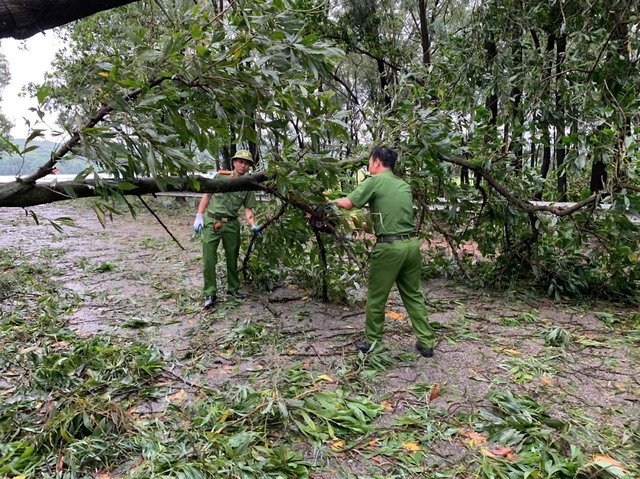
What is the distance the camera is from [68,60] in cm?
1590

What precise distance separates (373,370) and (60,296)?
425 centimetres

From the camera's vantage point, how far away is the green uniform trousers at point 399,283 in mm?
3789

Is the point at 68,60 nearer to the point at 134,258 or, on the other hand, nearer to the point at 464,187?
the point at 134,258

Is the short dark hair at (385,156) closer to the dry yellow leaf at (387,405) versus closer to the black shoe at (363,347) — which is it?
the black shoe at (363,347)

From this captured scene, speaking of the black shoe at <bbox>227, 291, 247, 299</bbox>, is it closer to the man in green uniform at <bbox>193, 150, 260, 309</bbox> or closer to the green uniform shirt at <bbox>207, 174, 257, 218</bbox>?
the man in green uniform at <bbox>193, 150, 260, 309</bbox>

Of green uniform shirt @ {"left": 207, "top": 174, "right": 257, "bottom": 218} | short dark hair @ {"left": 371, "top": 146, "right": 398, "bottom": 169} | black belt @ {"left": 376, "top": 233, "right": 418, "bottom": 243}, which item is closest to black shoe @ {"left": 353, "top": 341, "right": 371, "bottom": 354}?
black belt @ {"left": 376, "top": 233, "right": 418, "bottom": 243}

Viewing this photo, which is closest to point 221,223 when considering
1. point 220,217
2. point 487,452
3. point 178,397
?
point 220,217

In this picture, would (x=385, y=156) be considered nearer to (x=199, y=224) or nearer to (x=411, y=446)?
(x=411, y=446)

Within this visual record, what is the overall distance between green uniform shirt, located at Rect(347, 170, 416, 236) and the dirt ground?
1115 millimetres

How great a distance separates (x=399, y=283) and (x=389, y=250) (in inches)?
14.3

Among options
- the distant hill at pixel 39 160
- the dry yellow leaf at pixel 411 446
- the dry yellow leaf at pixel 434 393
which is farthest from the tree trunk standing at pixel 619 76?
the distant hill at pixel 39 160

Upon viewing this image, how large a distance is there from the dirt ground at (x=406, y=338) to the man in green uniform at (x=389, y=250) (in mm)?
265

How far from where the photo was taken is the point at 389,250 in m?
3.79


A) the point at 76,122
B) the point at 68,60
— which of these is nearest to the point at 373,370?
the point at 76,122
